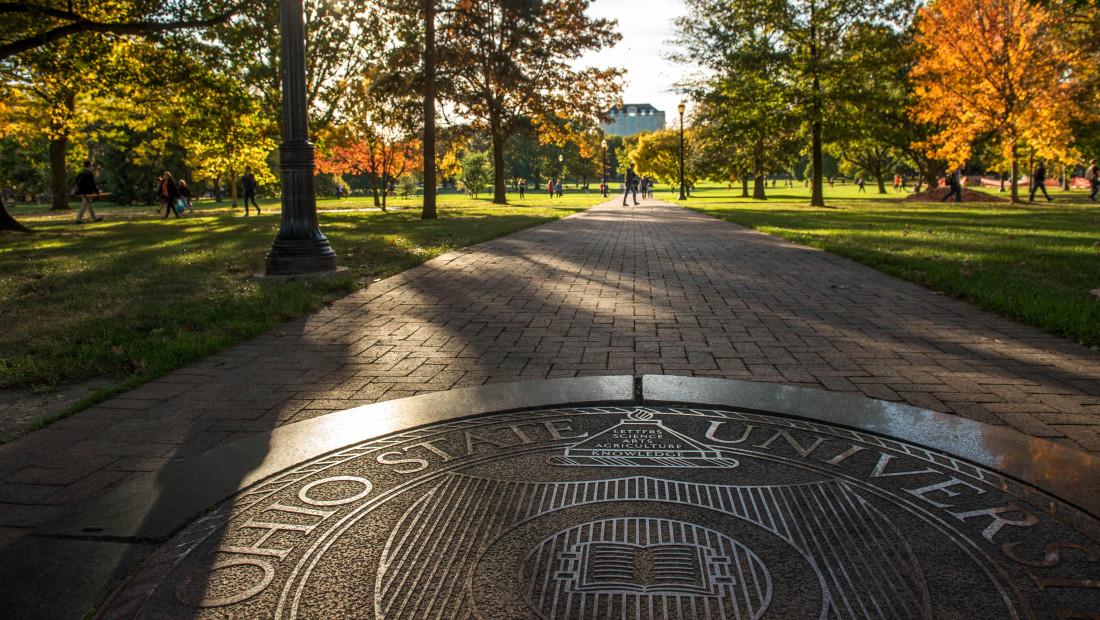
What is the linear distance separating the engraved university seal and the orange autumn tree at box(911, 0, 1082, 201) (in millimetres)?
28962

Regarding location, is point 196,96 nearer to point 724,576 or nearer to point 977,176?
point 724,576

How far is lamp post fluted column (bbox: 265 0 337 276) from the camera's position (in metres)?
7.97

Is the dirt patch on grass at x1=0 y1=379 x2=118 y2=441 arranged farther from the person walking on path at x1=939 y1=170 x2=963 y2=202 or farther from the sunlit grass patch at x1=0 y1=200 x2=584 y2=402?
the person walking on path at x1=939 y1=170 x2=963 y2=202

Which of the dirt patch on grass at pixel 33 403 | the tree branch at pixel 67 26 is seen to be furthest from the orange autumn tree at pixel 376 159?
the dirt patch on grass at pixel 33 403

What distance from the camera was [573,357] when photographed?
14.9ft

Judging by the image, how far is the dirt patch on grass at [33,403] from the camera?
341 cm

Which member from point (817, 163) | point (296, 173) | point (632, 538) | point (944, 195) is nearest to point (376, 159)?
point (817, 163)

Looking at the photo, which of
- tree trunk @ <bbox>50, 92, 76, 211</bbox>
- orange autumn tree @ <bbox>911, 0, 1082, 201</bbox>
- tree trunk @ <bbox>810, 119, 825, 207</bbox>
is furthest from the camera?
tree trunk @ <bbox>810, 119, 825, 207</bbox>

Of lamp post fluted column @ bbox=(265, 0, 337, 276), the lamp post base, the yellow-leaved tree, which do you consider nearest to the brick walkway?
the lamp post base

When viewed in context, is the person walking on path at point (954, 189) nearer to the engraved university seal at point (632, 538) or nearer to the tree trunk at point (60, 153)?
the engraved university seal at point (632, 538)

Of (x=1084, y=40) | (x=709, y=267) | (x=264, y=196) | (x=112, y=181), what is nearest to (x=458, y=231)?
(x=709, y=267)

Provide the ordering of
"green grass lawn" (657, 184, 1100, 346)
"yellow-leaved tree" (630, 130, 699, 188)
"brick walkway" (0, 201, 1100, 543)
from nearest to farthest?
"brick walkway" (0, 201, 1100, 543) → "green grass lawn" (657, 184, 1100, 346) → "yellow-leaved tree" (630, 130, 699, 188)

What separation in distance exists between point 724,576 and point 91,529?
84.5 inches

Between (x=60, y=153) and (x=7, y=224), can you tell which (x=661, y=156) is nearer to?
(x=60, y=153)
